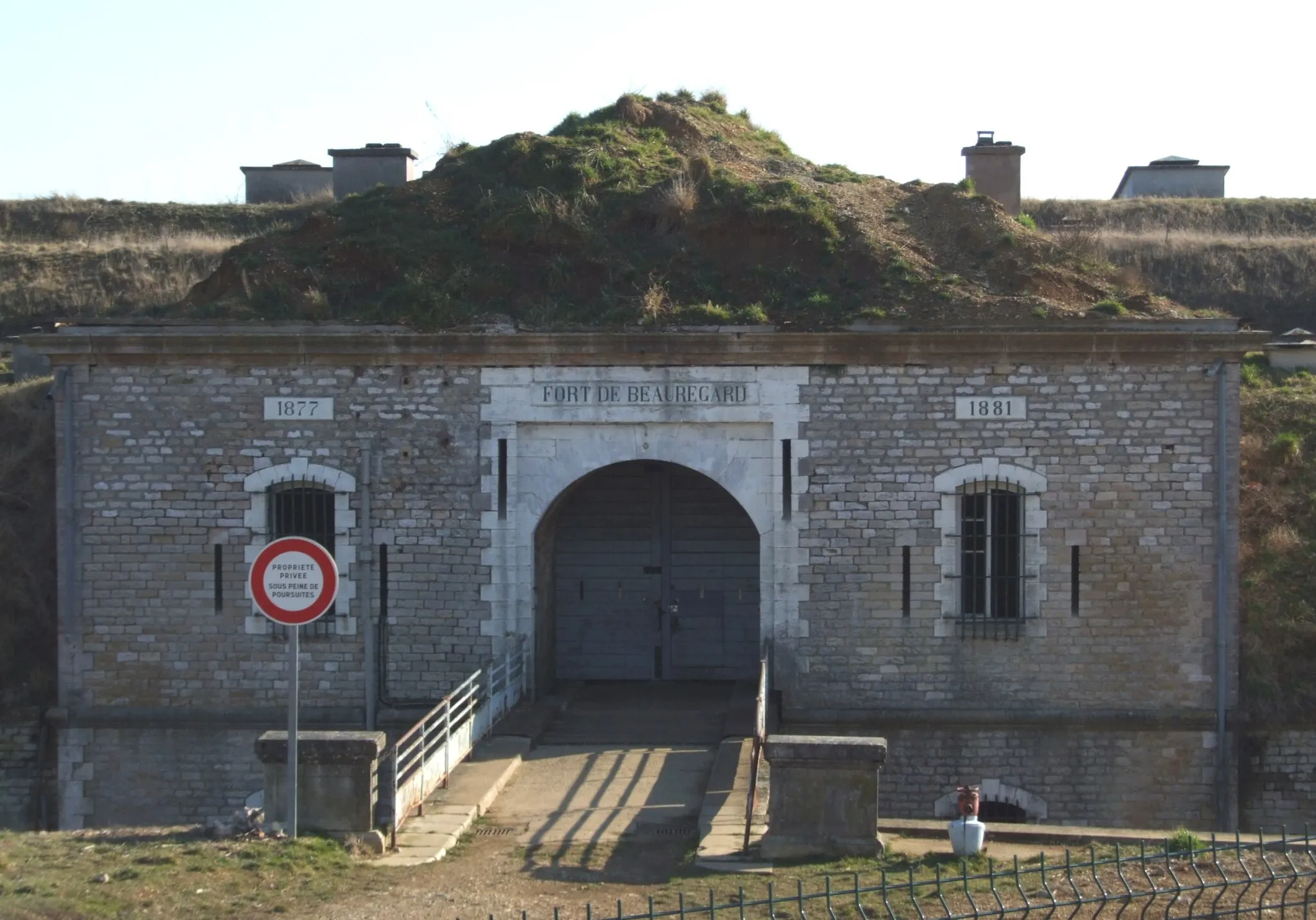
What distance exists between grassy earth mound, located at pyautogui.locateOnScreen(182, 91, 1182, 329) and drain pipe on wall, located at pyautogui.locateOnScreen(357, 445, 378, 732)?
188cm

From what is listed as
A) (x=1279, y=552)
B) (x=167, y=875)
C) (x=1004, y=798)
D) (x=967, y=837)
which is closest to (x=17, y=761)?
(x=167, y=875)

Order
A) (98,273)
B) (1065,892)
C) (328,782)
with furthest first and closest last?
1. (98,273)
2. (328,782)
3. (1065,892)

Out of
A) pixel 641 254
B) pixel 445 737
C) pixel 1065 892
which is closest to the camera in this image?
pixel 1065 892

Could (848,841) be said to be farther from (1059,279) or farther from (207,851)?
(1059,279)

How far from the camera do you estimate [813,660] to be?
15828 millimetres

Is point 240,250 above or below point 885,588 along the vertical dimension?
above

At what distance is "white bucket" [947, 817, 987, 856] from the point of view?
9727mm

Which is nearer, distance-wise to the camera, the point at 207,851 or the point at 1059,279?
the point at 207,851

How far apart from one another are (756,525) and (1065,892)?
7.67 m

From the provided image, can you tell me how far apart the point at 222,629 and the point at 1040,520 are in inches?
370

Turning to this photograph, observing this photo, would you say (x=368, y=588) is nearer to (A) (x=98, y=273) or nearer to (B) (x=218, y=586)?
(B) (x=218, y=586)

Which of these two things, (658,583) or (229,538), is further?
(658,583)

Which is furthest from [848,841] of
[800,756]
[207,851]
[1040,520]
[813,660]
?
[1040,520]

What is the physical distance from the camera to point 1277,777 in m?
15.7
